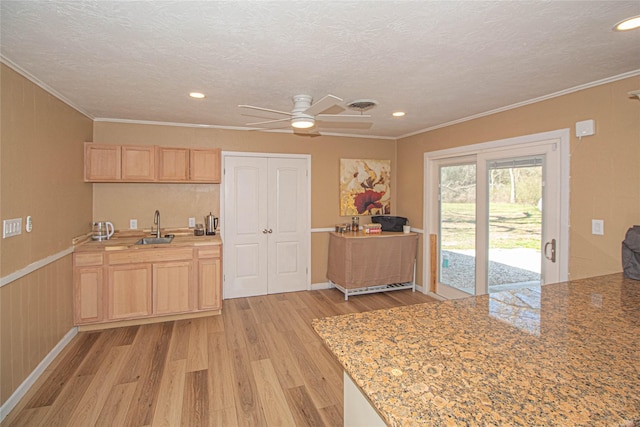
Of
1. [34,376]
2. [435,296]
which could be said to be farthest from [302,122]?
[435,296]

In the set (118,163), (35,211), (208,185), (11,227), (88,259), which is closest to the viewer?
(11,227)

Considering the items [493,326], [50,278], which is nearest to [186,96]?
[50,278]

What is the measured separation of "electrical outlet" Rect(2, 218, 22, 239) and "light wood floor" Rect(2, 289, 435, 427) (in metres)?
1.23

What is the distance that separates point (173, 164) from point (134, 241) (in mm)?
1055

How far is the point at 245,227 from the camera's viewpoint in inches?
187

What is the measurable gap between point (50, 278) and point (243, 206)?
7.70ft

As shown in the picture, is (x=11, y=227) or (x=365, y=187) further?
(x=365, y=187)

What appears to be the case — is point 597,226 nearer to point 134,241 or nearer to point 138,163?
point 134,241

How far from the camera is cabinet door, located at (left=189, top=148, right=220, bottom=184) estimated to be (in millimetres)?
4219

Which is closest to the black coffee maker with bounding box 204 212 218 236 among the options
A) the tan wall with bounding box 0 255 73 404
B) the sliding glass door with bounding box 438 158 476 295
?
the tan wall with bounding box 0 255 73 404

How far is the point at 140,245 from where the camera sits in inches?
145

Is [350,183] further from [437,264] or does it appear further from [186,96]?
[186,96]

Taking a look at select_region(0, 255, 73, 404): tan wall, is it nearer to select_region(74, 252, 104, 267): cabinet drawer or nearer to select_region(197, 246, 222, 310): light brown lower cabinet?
select_region(74, 252, 104, 267): cabinet drawer

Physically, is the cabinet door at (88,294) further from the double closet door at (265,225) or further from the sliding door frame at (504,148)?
the sliding door frame at (504,148)
